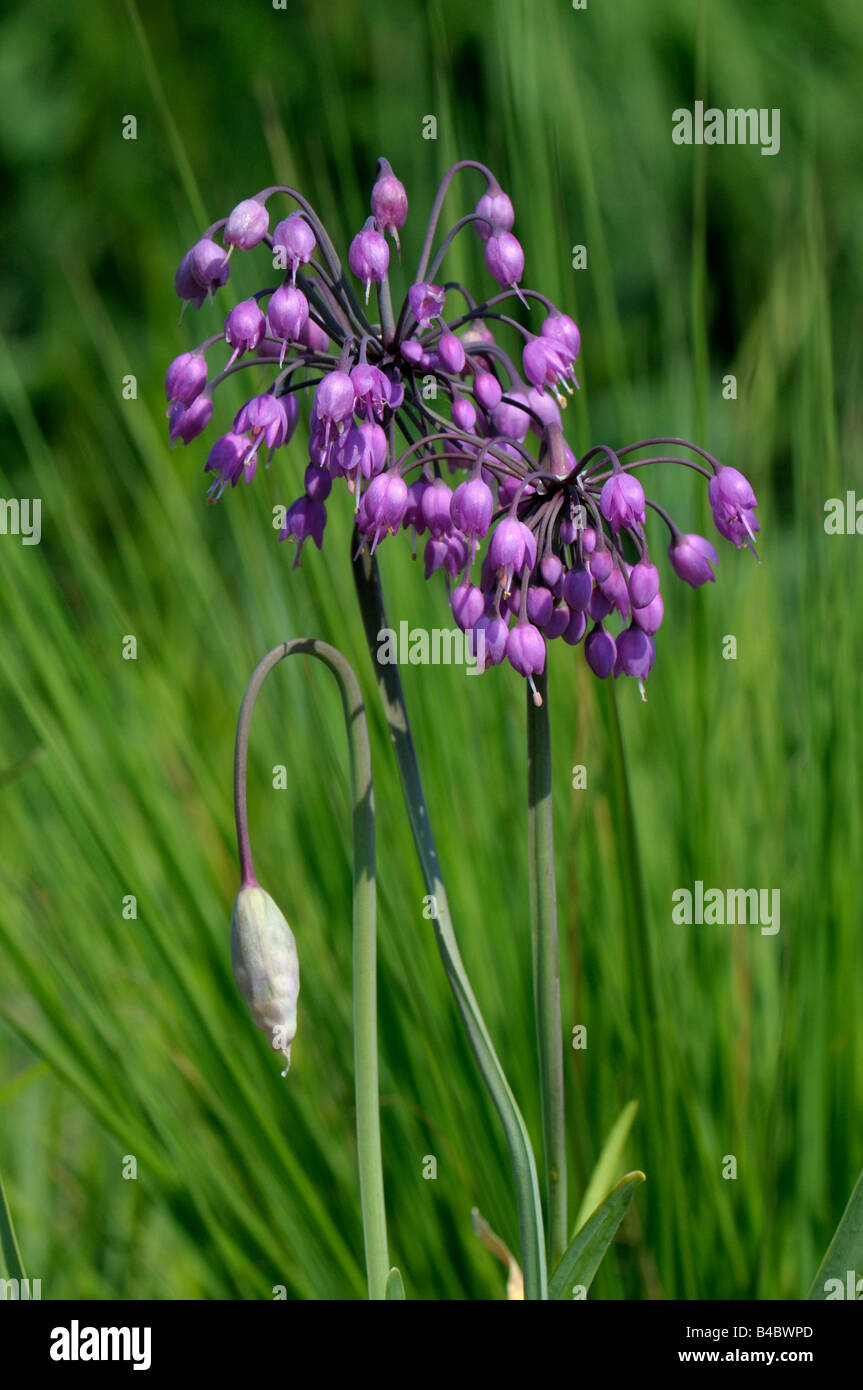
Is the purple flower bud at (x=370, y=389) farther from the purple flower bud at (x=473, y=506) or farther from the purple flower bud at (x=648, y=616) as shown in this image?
the purple flower bud at (x=648, y=616)

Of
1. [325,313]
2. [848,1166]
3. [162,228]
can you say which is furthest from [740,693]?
[162,228]

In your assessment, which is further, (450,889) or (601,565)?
(450,889)

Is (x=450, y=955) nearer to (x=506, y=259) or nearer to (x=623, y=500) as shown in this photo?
(x=623, y=500)

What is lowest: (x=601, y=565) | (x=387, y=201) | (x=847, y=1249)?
(x=847, y=1249)

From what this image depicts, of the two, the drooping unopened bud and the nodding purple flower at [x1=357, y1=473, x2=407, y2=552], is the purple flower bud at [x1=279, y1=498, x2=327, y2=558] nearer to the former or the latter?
the nodding purple flower at [x1=357, y1=473, x2=407, y2=552]

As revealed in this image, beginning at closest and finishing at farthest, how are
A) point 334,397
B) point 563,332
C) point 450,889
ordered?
point 334,397, point 563,332, point 450,889

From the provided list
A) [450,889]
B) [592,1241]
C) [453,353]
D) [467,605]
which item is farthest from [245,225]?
[450,889]

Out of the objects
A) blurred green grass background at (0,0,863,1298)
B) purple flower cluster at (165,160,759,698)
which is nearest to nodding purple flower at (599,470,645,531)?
purple flower cluster at (165,160,759,698)

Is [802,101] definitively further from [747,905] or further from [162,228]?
[747,905]
